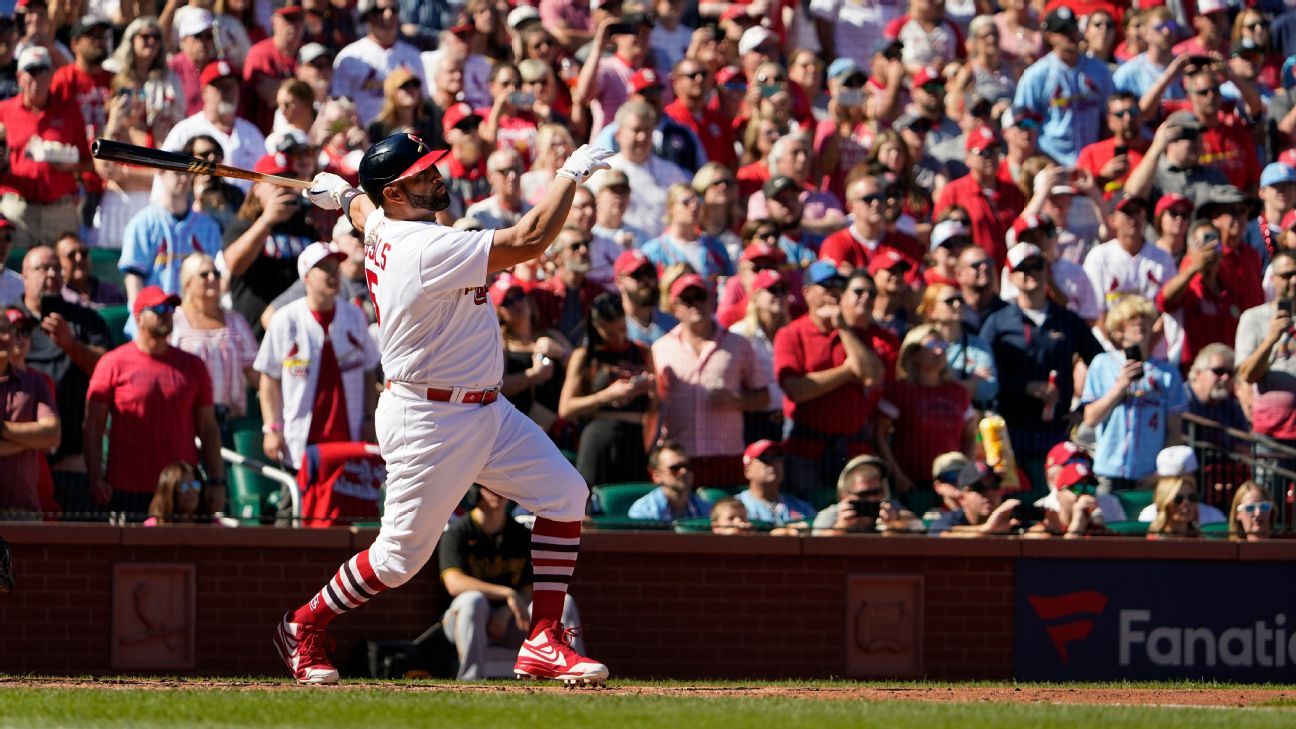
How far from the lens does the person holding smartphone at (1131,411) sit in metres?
11.4

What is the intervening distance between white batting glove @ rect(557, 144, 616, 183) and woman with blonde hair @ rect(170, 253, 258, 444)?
396 cm

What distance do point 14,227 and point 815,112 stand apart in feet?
19.7

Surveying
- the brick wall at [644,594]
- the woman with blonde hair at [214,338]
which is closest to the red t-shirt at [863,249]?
the brick wall at [644,594]

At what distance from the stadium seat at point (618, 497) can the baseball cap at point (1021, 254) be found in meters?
3.00

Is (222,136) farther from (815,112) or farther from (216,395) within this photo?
(815,112)

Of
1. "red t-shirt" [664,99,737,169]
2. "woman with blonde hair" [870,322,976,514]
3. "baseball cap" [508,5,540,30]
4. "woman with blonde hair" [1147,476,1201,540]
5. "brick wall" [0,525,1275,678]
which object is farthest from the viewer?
"baseball cap" [508,5,540,30]

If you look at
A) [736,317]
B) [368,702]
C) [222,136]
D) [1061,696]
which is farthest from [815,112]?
[368,702]

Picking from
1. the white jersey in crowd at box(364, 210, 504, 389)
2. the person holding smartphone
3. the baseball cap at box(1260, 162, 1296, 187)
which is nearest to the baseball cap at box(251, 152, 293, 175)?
the white jersey in crowd at box(364, 210, 504, 389)

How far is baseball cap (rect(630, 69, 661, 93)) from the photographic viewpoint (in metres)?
13.6

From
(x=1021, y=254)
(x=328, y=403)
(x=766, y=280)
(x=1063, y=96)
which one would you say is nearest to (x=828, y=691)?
(x=328, y=403)

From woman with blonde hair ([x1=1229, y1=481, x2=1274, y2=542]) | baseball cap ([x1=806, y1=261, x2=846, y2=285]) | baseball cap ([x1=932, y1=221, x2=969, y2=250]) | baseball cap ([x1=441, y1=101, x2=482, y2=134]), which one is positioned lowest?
woman with blonde hair ([x1=1229, y1=481, x2=1274, y2=542])

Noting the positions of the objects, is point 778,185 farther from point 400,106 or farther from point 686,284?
point 400,106

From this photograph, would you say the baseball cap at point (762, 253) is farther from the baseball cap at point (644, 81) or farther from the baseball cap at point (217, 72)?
the baseball cap at point (217, 72)

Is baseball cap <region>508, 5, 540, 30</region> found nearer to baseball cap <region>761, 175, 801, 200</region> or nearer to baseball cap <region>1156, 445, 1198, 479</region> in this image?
baseball cap <region>761, 175, 801, 200</region>
